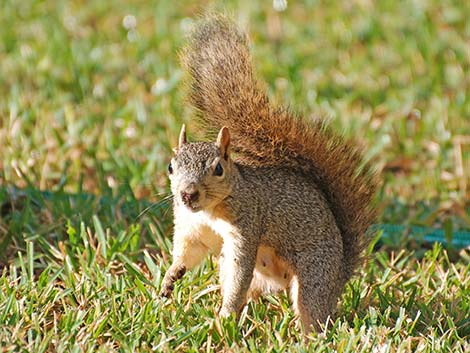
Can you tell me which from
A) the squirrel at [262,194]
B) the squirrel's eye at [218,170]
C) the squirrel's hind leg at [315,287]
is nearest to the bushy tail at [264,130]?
the squirrel at [262,194]

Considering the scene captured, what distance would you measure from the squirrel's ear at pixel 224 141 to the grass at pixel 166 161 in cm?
37

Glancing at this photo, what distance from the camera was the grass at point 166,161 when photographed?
3.08 m

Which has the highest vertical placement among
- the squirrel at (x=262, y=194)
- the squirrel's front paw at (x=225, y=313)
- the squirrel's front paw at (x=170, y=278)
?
the squirrel at (x=262, y=194)

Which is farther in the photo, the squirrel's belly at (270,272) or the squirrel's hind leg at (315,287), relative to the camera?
the squirrel's belly at (270,272)

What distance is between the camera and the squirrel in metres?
3.11

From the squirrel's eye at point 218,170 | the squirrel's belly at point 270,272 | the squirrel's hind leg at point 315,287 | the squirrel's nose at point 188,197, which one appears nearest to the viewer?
the squirrel's nose at point 188,197

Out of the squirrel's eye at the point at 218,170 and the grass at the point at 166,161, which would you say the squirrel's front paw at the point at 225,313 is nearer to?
the grass at the point at 166,161

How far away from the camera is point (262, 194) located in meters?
3.24

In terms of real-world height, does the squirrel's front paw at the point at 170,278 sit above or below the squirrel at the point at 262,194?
below

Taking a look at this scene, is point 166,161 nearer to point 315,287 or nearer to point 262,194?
point 262,194

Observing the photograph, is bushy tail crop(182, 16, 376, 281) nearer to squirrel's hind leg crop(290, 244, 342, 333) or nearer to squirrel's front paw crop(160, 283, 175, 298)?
squirrel's hind leg crop(290, 244, 342, 333)

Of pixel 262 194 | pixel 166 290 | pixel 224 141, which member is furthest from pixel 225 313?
pixel 224 141

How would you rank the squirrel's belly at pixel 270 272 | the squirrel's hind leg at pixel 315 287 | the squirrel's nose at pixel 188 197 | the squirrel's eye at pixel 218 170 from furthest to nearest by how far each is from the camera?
the squirrel's belly at pixel 270 272 → the squirrel's hind leg at pixel 315 287 → the squirrel's eye at pixel 218 170 → the squirrel's nose at pixel 188 197

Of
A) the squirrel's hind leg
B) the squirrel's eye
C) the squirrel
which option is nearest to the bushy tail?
the squirrel
